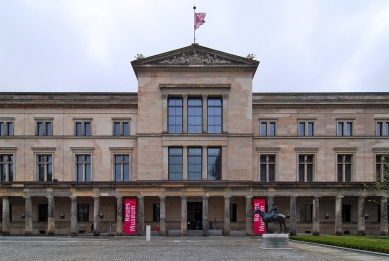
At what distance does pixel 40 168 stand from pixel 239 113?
2760cm

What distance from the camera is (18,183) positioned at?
52250 mm

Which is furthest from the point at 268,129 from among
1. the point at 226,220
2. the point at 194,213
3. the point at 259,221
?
the point at 194,213

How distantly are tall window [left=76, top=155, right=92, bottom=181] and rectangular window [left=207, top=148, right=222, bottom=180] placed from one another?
16137 mm

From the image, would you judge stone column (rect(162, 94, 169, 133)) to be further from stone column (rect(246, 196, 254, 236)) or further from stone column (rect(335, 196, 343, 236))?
stone column (rect(335, 196, 343, 236))

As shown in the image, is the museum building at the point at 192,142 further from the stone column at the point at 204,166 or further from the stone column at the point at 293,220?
the stone column at the point at 293,220

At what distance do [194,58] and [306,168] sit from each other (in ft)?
68.7

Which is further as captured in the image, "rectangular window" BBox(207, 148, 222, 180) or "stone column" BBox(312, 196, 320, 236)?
"rectangular window" BBox(207, 148, 222, 180)

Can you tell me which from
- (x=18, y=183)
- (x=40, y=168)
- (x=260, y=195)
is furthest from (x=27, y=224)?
(x=260, y=195)

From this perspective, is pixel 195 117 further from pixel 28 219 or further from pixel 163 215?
pixel 28 219

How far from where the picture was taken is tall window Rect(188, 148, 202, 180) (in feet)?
187

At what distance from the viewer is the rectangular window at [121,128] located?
197 ft

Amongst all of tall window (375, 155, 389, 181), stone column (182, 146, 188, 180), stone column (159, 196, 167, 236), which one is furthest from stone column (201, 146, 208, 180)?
tall window (375, 155, 389, 181)

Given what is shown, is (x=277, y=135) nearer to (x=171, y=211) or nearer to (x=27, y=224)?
(x=171, y=211)

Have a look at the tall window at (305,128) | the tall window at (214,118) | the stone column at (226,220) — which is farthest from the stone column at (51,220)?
the tall window at (305,128)
